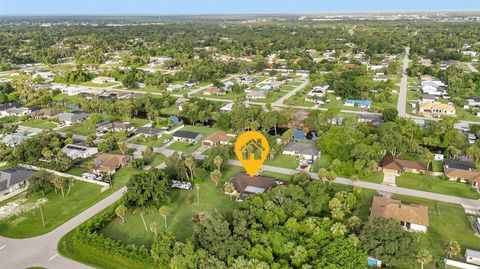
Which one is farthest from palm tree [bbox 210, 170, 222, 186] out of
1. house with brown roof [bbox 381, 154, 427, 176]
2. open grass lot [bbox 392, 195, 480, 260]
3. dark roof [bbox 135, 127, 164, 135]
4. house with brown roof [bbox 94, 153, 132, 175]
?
dark roof [bbox 135, 127, 164, 135]

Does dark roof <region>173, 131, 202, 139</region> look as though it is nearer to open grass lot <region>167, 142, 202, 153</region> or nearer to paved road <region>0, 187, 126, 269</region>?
open grass lot <region>167, 142, 202, 153</region>

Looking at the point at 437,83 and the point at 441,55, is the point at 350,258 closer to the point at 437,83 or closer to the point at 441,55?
the point at 437,83

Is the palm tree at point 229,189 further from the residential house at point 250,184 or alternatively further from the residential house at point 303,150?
the residential house at point 303,150

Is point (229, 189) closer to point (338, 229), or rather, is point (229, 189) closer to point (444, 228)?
point (338, 229)

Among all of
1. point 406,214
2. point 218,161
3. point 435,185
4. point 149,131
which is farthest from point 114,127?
point 435,185

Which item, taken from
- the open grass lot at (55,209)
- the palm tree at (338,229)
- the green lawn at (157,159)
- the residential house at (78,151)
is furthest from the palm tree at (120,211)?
the residential house at (78,151)

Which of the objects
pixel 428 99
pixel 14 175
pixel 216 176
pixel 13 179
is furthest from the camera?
pixel 428 99
